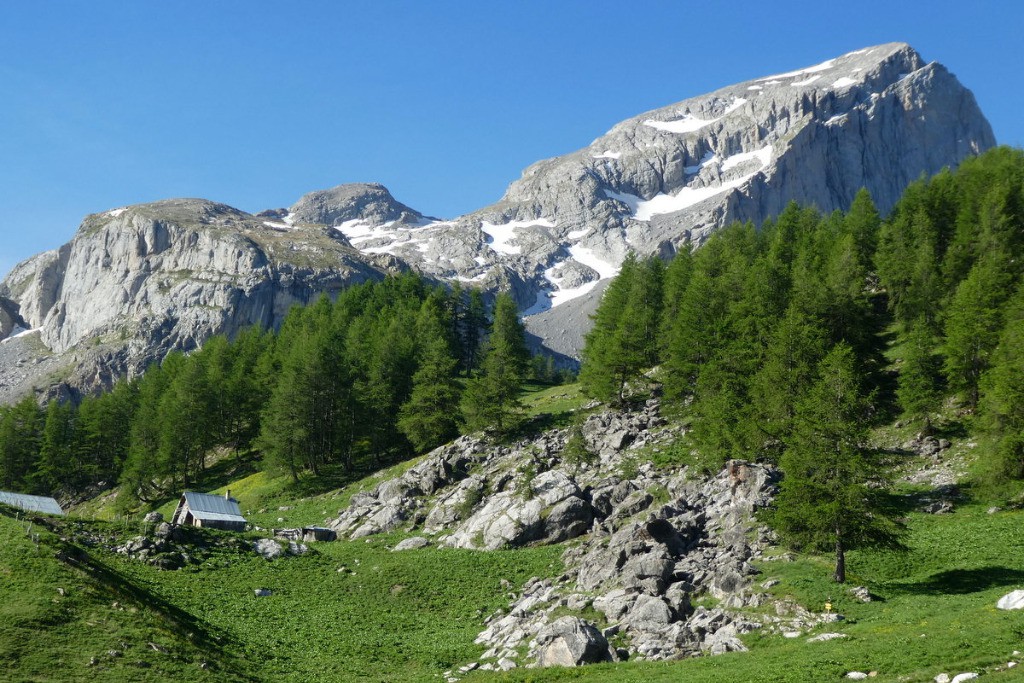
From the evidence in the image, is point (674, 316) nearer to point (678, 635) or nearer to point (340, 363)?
point (340, 363)

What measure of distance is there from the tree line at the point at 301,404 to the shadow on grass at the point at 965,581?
34.0 meters

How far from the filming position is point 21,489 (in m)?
85.9

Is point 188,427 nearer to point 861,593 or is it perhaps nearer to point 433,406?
point 433,406

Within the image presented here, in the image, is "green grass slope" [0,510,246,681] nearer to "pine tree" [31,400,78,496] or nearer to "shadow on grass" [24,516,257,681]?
"shadow on grass" [24,516,257,681]

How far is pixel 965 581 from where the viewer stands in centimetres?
2778

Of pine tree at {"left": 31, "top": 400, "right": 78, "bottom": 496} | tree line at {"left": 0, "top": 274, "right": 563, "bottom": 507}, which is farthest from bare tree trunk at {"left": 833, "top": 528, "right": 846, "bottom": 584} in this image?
pine tree at {"left": 31, "top": 400, "right": 78, "bottom": 496}

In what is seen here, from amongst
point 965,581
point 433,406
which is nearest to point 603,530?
point 965,581

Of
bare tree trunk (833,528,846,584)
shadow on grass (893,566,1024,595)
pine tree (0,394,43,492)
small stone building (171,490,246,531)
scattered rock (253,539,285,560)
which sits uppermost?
pine tree (0,394,43,492)

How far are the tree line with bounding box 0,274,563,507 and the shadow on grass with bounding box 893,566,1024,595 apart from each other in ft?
111

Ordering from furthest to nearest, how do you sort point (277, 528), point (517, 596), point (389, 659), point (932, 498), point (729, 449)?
point (277, 528) < point (729, 449) < point (932, 498) < point (517, 596) < point (389, 659)

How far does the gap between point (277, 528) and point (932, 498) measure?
43.1m

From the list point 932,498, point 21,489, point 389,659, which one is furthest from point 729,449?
point 21,489

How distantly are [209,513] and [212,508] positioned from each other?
36.7 inches

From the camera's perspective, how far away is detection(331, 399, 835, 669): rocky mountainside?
85.7ft
